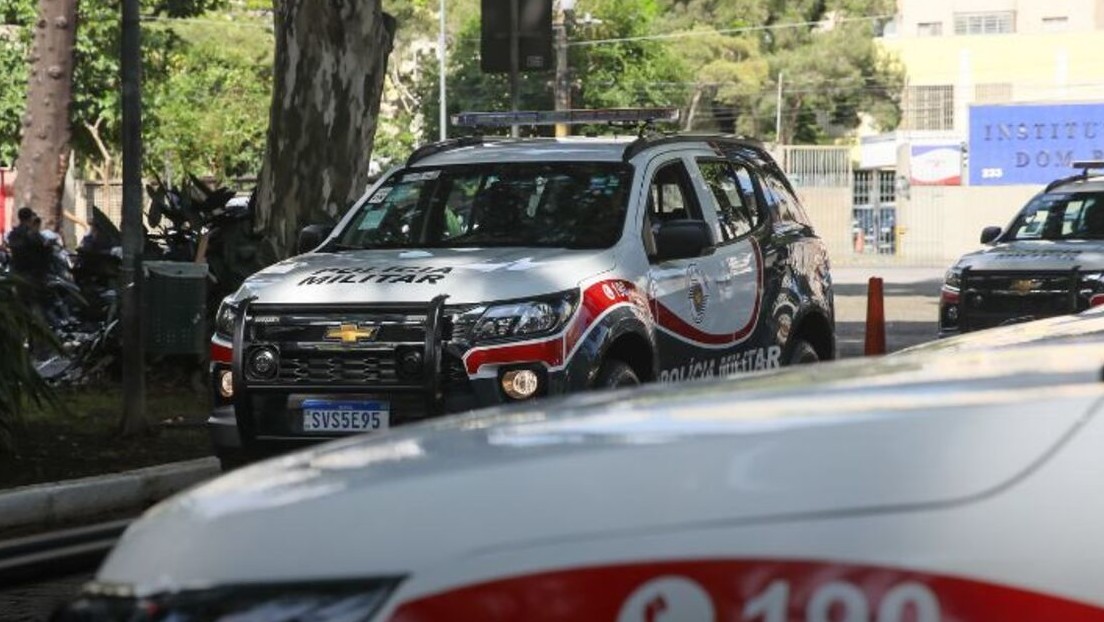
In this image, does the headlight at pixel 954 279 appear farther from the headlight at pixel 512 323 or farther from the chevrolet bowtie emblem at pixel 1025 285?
the headlight at pixel 512 323

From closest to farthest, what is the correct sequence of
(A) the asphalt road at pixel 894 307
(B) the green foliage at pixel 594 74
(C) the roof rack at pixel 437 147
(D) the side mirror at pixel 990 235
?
(C) the roof rack at pixel 437 147, (D) the side mirror at pixel 990 235, (A) the asphalt road at pixel 894 307, (B) the green foliage at pixel 594 74

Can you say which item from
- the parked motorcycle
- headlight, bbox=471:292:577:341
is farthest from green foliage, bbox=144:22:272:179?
headlight, bbox=471:292:577:341

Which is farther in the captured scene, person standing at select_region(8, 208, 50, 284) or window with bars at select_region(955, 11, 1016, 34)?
window with bars at select_region(955, 11, 1016, 34)

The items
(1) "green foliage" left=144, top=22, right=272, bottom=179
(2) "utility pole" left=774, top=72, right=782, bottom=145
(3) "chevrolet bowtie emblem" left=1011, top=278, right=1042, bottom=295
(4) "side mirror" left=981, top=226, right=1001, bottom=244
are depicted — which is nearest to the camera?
(3) "chevrolet bowtie emblem" left=1011, top=278, right=1042, bottom=295

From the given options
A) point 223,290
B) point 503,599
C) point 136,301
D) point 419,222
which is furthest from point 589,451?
point 223,290

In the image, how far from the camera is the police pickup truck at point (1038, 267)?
1591 cm

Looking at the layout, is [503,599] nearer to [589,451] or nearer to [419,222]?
[589,451]

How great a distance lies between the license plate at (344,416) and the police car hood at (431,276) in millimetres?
478

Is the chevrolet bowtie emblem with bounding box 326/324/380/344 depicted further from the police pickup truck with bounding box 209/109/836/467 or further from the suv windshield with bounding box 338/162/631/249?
the suv windshield with bounding box 338/162/631/249

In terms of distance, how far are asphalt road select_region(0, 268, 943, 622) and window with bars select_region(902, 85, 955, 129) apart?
30.0 meters

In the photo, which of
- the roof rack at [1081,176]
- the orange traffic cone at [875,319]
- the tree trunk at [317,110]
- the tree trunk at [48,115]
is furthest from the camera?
the tree trunk at [48,115]

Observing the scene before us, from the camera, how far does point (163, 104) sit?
5312 centimetres

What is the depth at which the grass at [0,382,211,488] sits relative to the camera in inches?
405

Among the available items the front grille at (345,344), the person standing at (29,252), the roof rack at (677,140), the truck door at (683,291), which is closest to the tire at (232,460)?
the front grille at (345,344)
